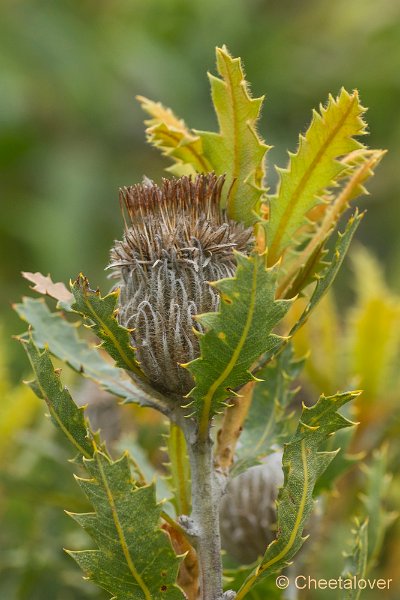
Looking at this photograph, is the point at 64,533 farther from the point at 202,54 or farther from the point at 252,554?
the point at 202,54

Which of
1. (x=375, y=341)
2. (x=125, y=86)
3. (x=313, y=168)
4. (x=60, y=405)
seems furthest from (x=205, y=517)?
(x=125, y=86)

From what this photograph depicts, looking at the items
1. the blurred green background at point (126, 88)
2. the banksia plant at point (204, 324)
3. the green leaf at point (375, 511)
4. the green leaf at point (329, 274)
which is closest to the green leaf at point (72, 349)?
the banksia plant at point (204, 324)

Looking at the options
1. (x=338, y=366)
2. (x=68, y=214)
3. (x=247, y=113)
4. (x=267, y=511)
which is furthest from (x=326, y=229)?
(x=68, y=214)

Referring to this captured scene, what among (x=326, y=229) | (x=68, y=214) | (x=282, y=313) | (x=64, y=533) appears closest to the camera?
(x=282, y=313)

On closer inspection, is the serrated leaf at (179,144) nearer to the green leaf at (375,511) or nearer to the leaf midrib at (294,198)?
the leaf midrib at (294,198)

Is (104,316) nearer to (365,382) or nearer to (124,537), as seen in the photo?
(124,537)

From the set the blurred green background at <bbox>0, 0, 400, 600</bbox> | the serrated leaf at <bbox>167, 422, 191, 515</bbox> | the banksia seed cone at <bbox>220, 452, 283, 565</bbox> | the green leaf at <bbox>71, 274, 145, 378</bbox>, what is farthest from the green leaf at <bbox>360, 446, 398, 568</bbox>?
the blurred green background at <bbox>0, 0, 400, 600</bbox>
